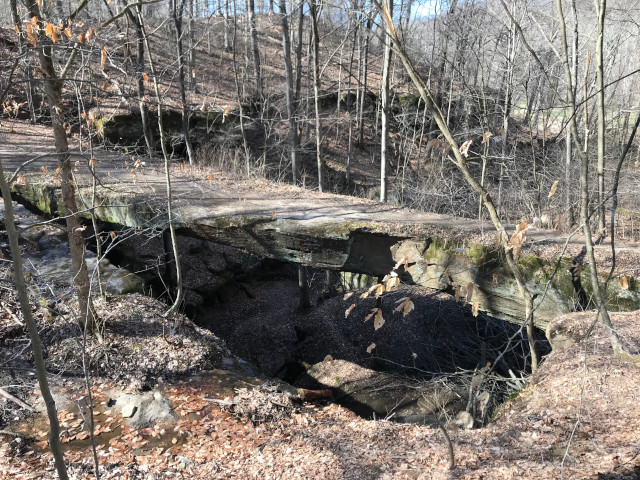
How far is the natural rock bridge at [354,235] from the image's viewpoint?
660 centimetres

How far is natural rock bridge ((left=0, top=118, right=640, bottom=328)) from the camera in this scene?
6598 mm

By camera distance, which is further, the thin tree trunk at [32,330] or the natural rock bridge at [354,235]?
the natural rock bridge at [354,235]

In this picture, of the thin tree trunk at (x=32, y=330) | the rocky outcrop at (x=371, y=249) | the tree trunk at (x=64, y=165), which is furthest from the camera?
the rocky outcrop at (x=371, y=249)

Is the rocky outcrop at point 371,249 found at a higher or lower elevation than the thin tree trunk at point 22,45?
lower

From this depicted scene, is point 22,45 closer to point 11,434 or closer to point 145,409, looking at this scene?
point 11,434

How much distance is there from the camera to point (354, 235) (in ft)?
25.4

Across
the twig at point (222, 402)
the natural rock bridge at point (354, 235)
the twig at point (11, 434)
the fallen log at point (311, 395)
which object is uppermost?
the natural rock bridge at point (354, 235)

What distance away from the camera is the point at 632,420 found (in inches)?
153

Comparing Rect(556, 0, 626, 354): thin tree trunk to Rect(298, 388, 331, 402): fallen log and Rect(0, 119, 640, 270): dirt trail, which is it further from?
Rect(298, 388, 331, 402): fallen log

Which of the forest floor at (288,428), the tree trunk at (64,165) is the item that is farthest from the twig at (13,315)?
the tree trunk at (64,165)

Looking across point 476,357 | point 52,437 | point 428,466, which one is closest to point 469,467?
point 428,466

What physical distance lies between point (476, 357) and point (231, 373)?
548 cm

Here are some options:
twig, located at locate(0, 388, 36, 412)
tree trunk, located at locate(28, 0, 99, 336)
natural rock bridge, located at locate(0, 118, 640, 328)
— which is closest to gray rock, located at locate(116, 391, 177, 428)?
twig, located at locate(0, 388, 36, 412)

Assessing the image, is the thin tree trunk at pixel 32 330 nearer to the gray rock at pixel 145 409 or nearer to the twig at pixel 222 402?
the gray rock at pixel 145 409
